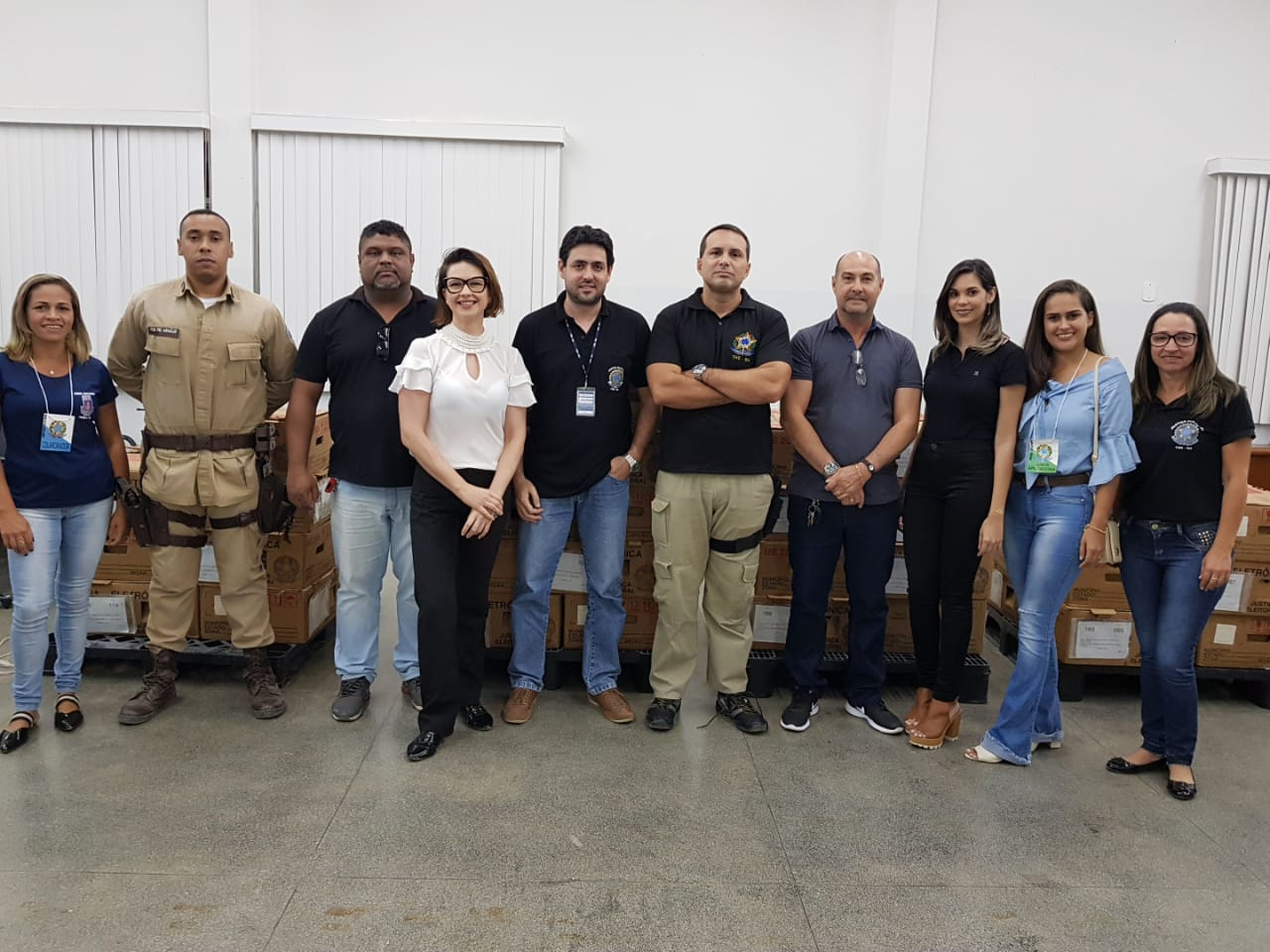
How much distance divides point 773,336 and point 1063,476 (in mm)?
1027

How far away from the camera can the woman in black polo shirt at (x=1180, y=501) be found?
2.63m

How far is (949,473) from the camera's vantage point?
2928 mm

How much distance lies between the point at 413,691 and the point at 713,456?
4.78 feet

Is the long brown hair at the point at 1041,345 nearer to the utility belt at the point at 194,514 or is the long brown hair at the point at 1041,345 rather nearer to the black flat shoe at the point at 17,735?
the utility belt at the point at 194,514

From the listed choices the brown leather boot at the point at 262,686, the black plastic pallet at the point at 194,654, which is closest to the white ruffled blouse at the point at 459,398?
A: the brown leather boot at the point at 262,686

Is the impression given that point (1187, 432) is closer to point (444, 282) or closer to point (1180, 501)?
point (1180, 501)

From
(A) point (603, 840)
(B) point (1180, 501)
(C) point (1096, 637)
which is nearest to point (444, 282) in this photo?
(A) point (603, 840)

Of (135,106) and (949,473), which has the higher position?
(135,106)

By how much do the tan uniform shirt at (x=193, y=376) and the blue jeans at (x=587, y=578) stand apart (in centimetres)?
107

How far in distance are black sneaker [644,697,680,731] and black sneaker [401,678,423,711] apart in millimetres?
858

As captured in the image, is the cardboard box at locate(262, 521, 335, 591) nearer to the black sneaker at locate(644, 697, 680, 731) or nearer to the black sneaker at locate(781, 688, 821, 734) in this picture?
the black sneaker at locate(644, 697, 680, 731)

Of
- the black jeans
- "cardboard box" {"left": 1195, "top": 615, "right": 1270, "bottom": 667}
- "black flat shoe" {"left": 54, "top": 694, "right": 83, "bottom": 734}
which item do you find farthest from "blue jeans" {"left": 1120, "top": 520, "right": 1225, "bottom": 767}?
"black flat shoe" {"left": 54, "top": 694, "right": 83, "bottom": 734}

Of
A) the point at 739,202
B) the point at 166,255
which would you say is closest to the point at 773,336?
the point at 739,202

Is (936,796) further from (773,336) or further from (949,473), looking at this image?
(773,336)
